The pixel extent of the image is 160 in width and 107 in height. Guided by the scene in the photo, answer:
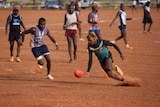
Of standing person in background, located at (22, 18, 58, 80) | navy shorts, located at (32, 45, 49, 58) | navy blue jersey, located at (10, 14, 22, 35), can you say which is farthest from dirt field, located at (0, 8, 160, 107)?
navy blue jersey, located at (10, 14, 22, 35)

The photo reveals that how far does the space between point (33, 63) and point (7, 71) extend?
77.8 inches

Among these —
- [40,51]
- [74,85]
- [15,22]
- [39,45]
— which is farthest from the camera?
[15,22]

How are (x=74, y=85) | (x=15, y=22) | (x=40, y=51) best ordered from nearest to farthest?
(x=74, y=85), (x=40, y=51), (x=15, y=22)

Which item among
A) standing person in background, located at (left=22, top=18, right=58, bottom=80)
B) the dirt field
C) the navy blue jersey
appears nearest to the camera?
the dirt field

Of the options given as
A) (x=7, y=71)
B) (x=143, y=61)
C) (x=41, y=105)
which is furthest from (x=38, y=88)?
(x=143, y=61)

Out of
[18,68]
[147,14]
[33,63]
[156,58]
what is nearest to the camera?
[18,68]

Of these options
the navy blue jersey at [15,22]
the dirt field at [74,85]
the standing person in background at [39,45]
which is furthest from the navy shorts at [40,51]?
the navy blue jersey at [15,22]

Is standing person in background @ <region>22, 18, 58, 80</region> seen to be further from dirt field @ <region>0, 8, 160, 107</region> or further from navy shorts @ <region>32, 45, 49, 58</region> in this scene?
dirt field @ <region>0, 8, 160, 107</region>

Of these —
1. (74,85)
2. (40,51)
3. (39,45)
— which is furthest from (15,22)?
(74,85)

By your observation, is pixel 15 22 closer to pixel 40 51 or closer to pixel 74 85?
pixel 40 51

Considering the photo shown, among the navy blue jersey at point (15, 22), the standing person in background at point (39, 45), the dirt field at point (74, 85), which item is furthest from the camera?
the navy blue jersey at point (15, 22)

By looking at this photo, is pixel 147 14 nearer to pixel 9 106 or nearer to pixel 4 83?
pixel 4 83

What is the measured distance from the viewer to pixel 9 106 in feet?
33.0

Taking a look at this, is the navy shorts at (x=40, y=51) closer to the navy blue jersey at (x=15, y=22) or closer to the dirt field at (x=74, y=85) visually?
the dirt field at (x=74, y=85)
